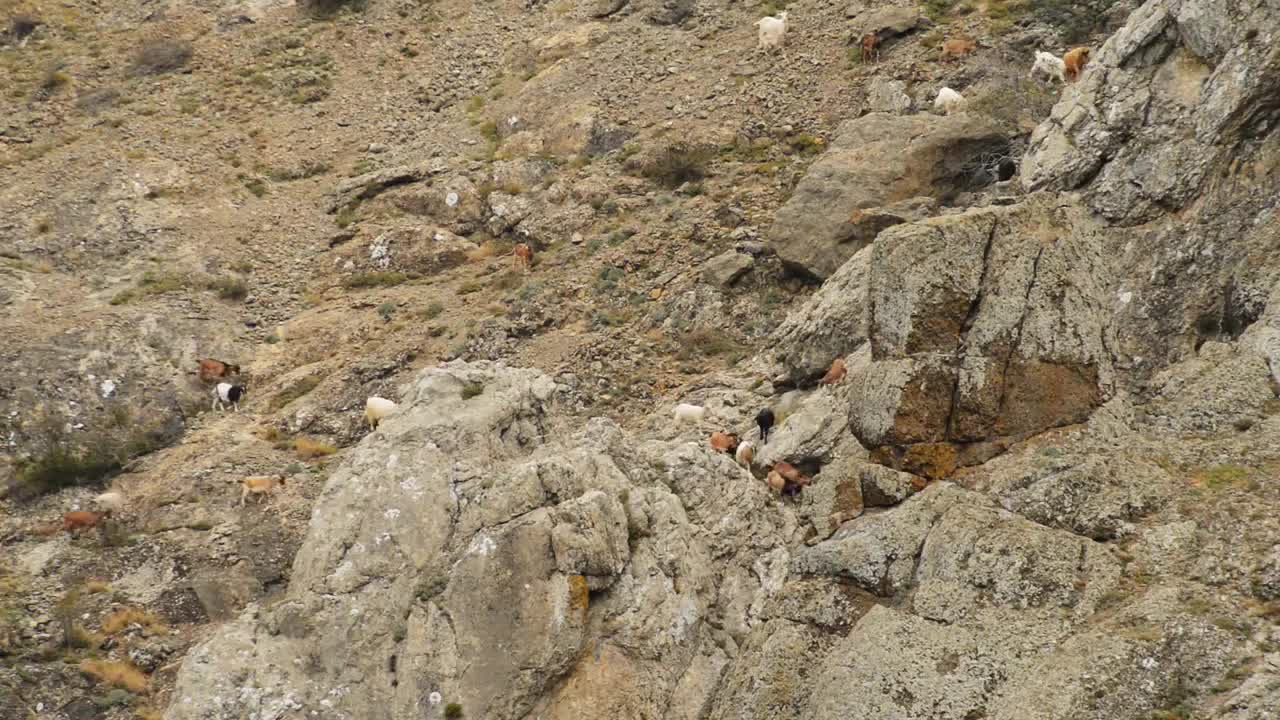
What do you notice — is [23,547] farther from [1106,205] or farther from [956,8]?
[956,8]

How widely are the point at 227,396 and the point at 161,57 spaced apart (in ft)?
55.6

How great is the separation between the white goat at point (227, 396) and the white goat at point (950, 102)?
16.1 meters

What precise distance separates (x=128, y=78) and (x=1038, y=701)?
34.8 meters

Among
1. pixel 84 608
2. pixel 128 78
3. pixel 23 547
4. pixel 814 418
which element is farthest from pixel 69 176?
pixel 814 418

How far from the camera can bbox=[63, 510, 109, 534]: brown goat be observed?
80.9 feet

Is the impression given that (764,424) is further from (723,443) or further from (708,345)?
(708,345)

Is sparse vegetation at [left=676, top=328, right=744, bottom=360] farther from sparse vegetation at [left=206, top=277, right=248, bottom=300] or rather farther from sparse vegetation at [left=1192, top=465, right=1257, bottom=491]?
sparse vegetation at [left=1192, top=465, right=1257, bottom=491]

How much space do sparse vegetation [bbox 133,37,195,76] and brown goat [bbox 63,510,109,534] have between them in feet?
64.5

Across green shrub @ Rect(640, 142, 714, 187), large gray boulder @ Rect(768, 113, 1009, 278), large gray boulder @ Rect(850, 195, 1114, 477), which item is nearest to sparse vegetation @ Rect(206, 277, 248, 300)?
green shrub @ Rect(640, 142, 714, 187)

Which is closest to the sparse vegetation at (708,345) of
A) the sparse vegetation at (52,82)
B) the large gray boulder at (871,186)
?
the large gray boulder at (871,186)

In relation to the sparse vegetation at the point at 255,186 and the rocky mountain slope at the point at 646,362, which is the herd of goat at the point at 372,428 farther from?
the sparse vegetation at the point at 255,186

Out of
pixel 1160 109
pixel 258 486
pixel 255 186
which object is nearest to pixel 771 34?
pixel 255 186

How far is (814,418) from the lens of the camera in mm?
21484

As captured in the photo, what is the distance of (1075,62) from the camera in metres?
28.2
